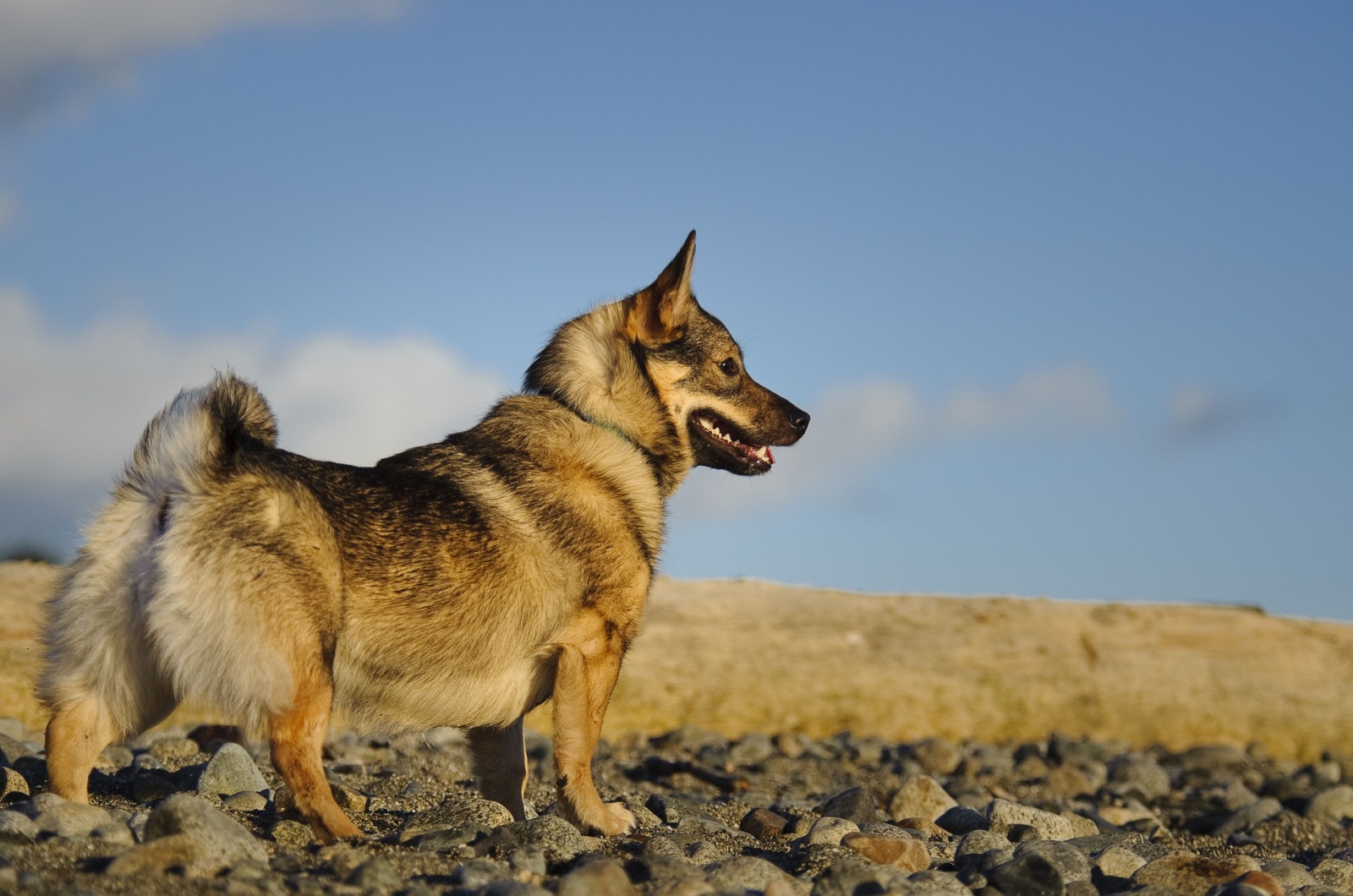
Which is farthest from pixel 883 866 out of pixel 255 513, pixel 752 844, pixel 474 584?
pixel 255 513

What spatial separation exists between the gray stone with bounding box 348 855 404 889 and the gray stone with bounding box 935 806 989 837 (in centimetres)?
381

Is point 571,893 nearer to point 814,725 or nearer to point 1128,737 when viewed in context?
point 814,725

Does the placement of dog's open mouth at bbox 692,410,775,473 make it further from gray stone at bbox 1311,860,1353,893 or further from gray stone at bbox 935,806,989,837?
gray stone at bbox 1311,860,1353,893

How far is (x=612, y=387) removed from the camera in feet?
21.9

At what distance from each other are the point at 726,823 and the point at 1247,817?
4139mm

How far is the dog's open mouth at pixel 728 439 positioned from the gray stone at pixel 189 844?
3.29 metres

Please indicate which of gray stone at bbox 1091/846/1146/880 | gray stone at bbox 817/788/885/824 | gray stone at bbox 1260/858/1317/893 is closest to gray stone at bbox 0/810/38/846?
gray stone at bbox 817/788/885/824

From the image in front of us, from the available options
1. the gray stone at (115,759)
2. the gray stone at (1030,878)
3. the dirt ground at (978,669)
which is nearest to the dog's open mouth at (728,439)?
the gray stone at (1030,878)

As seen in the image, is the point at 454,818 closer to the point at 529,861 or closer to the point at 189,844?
the point at 529,861

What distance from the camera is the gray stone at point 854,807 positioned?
266 inches

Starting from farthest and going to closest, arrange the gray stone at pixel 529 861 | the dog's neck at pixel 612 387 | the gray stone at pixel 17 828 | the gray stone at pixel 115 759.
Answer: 1. the gray stone at pixel 115 759
2. the dog's neck at pixel 612 387
3. the gray stone at pixel 529 861
4. the gray stone at pixel 17 828

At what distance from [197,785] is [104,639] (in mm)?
1679

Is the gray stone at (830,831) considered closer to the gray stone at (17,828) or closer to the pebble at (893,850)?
the pebble at (893,850)

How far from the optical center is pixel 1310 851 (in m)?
7.89
